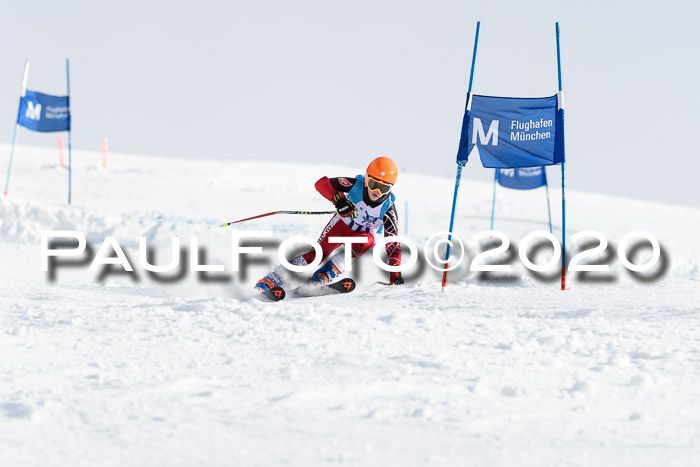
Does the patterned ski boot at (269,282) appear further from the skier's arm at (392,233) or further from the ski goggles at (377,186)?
the ski goggles at (377,186)

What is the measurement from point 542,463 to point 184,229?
34.8ft

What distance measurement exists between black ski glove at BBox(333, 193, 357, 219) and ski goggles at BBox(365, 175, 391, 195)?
27 centimetres

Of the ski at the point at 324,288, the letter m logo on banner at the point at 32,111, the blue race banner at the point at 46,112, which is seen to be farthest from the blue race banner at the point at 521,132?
the letter m logo on banner at the point at 32,111

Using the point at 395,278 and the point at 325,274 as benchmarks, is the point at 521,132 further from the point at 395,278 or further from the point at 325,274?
the point at 325,274

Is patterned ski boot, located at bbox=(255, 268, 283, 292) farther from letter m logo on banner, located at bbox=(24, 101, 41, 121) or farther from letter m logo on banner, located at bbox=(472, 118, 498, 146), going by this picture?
letter m logo on banner, located at bbox=(24, 101, 41, 121)

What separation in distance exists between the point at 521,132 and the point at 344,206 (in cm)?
182

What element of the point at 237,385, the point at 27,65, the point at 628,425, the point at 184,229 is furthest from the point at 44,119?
the point at 628,425

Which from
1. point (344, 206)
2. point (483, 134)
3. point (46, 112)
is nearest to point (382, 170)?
point (344, 206)

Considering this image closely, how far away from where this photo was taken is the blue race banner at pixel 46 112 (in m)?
16.2

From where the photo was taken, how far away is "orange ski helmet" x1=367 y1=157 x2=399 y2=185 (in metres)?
7.51

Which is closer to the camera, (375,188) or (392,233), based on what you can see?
(375,188)

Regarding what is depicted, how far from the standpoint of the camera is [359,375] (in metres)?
4.53

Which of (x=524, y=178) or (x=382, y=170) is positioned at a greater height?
(x=524, y=178)

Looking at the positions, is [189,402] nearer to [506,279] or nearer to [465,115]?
[465,115]
